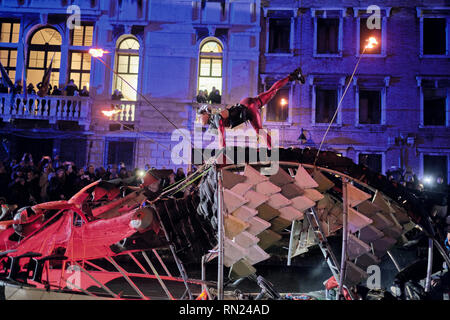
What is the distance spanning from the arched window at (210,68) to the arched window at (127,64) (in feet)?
11.7

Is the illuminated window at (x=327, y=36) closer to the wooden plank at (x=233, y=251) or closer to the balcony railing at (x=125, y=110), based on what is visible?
the balcony railing at (x=125, y=110)

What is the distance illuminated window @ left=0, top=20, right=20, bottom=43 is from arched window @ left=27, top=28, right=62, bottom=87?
3.46ft

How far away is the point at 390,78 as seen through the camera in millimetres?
18406

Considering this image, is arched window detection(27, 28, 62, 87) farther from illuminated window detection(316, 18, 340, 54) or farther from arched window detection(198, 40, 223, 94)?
illuminated window detection(316, 18, 340, 54)

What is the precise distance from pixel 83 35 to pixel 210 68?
7.31 m

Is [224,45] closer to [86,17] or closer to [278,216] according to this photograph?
[86,17]

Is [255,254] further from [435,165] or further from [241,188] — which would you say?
[435,165]

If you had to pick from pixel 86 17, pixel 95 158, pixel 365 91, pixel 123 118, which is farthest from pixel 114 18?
pixel 365 91

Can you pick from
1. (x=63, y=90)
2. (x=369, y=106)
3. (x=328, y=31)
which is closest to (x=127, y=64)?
(x=63, y=90)

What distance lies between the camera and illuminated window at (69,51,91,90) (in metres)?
18.9

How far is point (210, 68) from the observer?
62.0ft

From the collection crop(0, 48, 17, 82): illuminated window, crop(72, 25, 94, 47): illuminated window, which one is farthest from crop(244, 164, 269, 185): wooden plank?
crop(0, 48, 17, 82): illuminated window

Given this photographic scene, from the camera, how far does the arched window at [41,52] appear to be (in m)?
19.0

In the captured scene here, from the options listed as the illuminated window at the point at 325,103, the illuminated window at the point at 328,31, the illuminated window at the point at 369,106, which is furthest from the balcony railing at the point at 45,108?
the illuminated window at the point at 369,106
